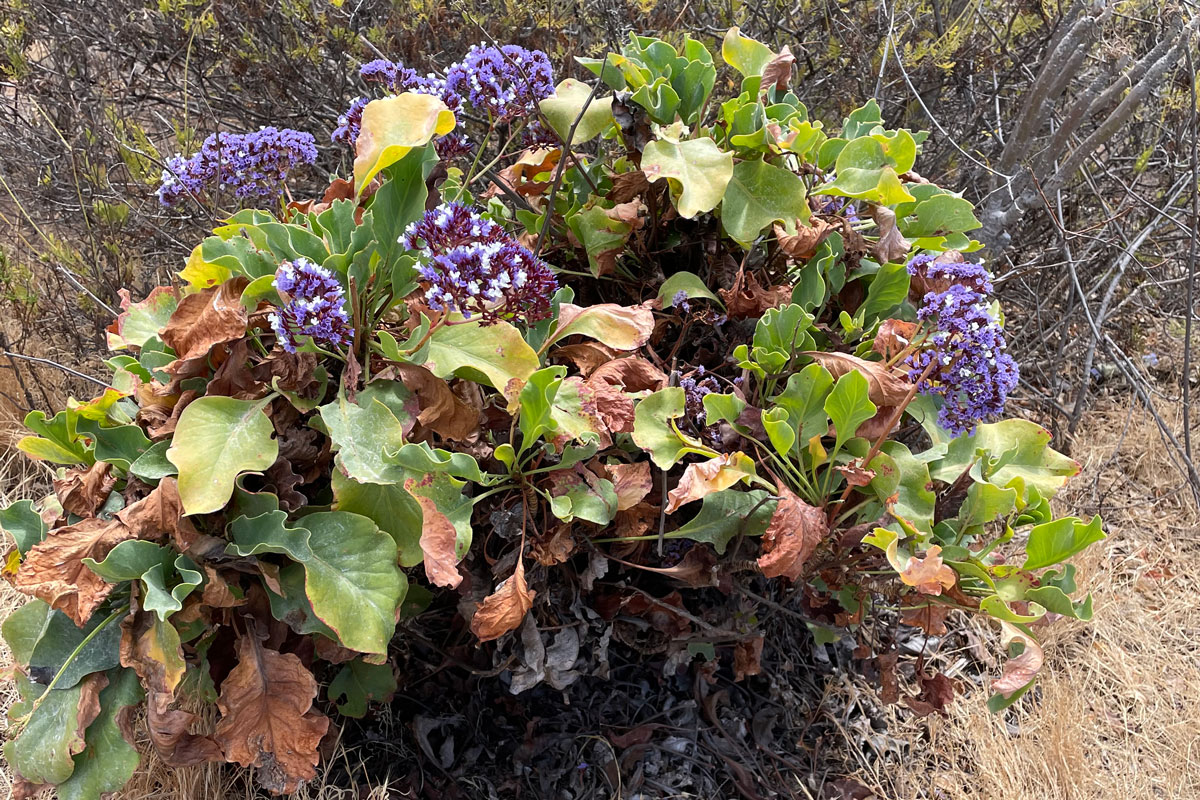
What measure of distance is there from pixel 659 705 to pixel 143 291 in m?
2.57

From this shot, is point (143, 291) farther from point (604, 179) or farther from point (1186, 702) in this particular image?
point (1186, 702)

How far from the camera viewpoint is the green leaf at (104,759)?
141 cm

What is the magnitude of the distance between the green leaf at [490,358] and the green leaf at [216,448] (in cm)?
29

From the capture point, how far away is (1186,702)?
2.24m

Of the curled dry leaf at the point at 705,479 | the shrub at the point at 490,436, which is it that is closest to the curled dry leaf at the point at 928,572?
the shrub at the point at 490,436

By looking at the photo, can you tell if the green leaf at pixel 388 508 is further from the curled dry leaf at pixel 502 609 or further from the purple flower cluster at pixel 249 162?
the purple flower cluster at pixel 249 162

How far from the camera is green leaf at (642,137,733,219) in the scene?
4.80 feet

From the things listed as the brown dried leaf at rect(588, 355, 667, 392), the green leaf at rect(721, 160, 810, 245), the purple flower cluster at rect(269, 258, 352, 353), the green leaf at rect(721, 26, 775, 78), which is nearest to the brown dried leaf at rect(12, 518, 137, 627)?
the purple flower cluster at rect(269, 258, 352, 353)

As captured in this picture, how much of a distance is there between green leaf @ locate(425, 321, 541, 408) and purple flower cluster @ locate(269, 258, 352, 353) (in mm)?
164

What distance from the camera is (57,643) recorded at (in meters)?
1.43

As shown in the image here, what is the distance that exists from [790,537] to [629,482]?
29 centimetres

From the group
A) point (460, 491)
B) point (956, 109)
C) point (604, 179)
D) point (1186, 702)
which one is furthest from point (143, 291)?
point (1186, 702)

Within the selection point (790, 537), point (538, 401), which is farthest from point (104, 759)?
point (790, 537)

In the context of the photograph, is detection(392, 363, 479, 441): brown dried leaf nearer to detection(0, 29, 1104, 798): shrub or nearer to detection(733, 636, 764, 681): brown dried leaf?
detection(0, 29, 1104, 798): shrub
